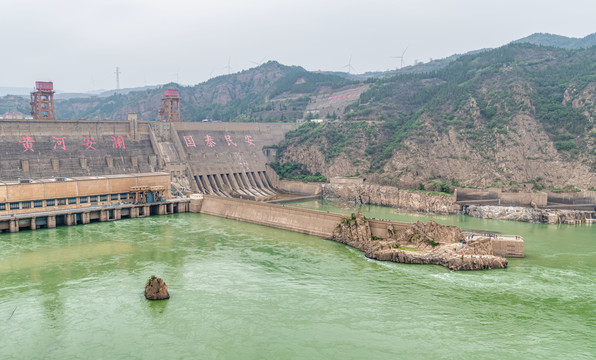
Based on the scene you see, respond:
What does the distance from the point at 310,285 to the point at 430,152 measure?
51555 mm

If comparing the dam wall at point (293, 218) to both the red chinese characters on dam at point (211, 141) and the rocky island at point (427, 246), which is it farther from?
the red chinese characters on dam at point (211, 141)

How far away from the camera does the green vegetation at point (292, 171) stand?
86188 millimetres

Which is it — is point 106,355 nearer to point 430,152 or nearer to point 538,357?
point 538,357

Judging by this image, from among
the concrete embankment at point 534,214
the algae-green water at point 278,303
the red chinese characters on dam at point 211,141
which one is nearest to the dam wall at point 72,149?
the red chinese characters on dam at point 211,141

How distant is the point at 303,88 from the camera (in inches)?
5556

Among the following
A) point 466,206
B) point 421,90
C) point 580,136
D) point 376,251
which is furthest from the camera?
point 421,90

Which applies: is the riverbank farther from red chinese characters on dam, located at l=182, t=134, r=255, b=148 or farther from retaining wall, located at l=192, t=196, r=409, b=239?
retaining wall, located at l=192, t=196, r=409, b=239

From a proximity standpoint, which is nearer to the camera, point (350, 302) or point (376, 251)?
point (350, 302)

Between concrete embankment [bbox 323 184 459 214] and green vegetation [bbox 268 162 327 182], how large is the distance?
24.5ft

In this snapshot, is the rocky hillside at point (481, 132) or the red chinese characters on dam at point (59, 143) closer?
the red chinese characters on dam at point (59, 143)

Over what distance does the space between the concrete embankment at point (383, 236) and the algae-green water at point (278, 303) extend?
1.08 m

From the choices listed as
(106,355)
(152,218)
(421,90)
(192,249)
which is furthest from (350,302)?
(421,90)

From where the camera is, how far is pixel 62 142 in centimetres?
6625

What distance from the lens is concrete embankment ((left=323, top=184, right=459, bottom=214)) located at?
6594 cm
